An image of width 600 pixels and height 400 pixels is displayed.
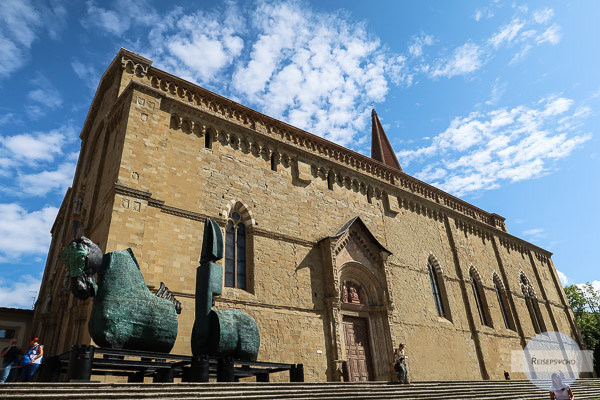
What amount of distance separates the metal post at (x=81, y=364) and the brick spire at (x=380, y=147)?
84.0ft

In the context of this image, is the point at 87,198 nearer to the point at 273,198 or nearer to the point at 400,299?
the point at 273,198

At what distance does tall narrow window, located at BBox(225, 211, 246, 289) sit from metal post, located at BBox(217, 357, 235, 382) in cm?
523

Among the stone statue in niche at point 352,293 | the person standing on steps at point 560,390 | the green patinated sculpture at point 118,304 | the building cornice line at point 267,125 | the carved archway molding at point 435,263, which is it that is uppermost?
the building cornice line at point 267,125

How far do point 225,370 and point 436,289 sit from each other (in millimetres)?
15132

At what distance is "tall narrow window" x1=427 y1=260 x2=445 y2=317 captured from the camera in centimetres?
1924

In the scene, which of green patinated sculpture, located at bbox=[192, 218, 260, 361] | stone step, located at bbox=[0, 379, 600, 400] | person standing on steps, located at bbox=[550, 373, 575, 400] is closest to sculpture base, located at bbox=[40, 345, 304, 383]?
green patinated sculpture, located at bbox=[192, 218, 260, 361]

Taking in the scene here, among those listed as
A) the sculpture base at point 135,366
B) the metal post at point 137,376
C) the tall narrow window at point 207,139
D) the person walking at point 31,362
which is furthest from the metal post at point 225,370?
the tall narrow window at point 207,139

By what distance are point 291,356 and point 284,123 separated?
9467mm

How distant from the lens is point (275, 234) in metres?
14.2

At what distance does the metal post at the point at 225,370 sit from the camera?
23.7 ft

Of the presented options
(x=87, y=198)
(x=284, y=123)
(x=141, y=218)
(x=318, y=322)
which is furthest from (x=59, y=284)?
(x=284, y=123)

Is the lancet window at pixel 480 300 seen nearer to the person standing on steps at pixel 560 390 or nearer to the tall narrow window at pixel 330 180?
the tall narrow window at pixel 330 180

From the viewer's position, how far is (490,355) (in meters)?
19.6

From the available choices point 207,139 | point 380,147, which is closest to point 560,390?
point 207,139
